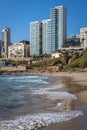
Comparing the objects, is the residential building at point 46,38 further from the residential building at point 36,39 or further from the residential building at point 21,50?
the residential building at point 21,50

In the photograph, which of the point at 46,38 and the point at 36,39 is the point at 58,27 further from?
the point at 36,39

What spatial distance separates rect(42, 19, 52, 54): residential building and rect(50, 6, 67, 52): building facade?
6.30ft

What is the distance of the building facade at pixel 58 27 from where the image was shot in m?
146

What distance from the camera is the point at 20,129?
10117 mm

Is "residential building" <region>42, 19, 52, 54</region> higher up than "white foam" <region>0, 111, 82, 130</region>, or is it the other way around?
"residential building" <region>42, 19, 52, 54</region>

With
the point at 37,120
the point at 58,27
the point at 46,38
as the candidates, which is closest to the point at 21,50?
the point at 46,38

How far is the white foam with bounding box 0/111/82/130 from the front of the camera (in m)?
10.4

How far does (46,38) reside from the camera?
14900cm

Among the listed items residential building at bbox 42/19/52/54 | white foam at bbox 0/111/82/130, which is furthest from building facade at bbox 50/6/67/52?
white foam at bbox 0/111/82/130

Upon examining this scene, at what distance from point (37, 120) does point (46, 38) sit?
5443 inches

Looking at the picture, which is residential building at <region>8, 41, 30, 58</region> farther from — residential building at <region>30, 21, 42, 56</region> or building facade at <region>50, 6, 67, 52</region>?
building facade at <region>50, 6, 67, 52</region>

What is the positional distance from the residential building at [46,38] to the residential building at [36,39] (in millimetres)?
2098

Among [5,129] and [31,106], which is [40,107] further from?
[5,129]

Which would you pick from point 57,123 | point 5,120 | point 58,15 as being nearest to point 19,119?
point 5,120
